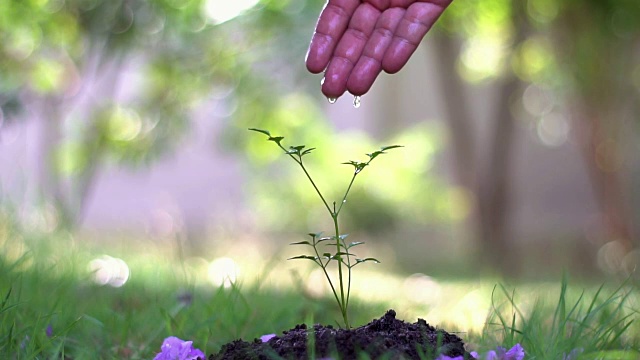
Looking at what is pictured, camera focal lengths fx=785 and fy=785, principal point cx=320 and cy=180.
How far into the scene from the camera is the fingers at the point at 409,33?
6.47 ft

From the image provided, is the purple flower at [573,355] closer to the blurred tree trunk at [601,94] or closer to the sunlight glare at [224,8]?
the sunlight glare at [224,8]

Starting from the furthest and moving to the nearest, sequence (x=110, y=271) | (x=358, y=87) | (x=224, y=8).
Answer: (x=224, y=8) < (x=110, y=271) < (x=358, y=87)

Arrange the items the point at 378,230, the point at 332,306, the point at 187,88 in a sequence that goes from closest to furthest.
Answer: the point at 332,306 < the point at 187,88 < the point at 378,230

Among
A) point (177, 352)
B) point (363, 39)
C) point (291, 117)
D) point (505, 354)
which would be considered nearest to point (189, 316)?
point (177, 352)

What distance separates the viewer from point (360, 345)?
136 centimetres

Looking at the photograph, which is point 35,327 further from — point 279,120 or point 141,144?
point 279,120

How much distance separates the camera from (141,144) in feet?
20.0

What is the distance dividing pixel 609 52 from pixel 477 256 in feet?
6.92

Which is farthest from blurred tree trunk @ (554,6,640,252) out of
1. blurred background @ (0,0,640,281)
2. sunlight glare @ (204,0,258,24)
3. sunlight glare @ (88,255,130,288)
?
sunlight glare @ (88,255,130,288)

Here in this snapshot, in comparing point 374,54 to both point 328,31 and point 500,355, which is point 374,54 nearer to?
point 328,31

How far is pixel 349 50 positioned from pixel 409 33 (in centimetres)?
18

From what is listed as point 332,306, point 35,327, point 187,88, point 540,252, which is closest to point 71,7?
point 187,88

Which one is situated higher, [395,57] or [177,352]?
[395,57]

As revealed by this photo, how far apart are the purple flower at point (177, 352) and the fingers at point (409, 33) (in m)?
0.85
